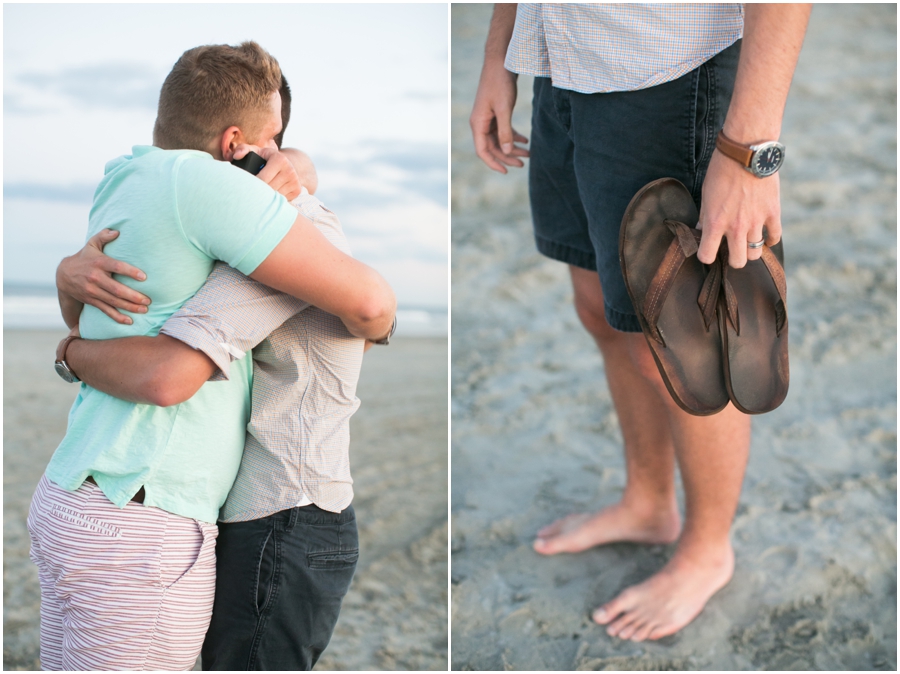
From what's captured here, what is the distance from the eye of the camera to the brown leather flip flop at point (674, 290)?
3.87 ft

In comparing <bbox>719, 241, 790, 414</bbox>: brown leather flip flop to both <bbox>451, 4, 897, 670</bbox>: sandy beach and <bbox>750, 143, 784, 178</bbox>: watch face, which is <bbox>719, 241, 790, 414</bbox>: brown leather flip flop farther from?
<bbox>451, 4, 897, 670</bbox>: sandy beach

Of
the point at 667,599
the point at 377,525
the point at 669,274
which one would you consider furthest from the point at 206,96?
the point at 377,525

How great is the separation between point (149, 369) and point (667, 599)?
1403 millimetres

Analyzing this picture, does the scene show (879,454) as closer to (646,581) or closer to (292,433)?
(646,581)

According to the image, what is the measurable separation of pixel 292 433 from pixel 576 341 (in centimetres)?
215

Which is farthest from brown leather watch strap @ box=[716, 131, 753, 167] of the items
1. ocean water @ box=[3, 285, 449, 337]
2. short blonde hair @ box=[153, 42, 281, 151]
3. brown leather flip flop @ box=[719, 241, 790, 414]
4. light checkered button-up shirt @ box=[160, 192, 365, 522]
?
ocean water @ box=[3, 285, 449, 337]

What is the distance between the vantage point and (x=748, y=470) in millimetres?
2178

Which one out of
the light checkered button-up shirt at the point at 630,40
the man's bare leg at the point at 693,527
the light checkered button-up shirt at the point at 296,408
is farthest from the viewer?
the man's bare leg at the point at 693,527

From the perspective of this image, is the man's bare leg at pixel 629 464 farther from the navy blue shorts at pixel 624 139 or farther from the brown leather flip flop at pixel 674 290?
the brown leather flip flop at pixel 674 290

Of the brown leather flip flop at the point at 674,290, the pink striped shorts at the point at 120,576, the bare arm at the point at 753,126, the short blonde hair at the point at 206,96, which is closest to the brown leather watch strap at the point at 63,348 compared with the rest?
the pink striped shorts at the point at 120,576

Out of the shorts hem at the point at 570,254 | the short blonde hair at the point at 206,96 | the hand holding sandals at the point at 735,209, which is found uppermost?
the short blonde hair at the point at 206,96

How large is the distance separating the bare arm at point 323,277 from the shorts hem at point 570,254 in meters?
0.77

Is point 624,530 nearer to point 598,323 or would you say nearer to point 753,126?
point 598,323

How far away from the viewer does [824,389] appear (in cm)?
253
